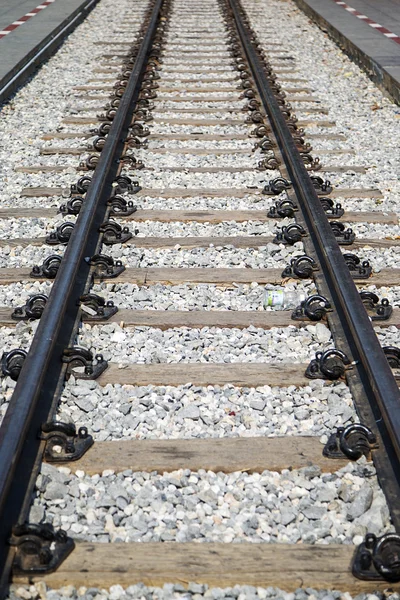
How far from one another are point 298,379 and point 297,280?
43.8 inches

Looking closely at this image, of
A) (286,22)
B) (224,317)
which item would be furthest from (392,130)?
(286,22)

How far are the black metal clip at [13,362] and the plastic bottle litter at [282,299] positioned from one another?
141cm

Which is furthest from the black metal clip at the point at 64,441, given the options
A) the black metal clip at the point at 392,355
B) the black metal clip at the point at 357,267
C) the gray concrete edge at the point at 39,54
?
the gray concrete edge at the point at 39,54

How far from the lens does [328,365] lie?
3684 mm

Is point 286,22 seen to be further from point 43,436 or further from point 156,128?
point 43,436

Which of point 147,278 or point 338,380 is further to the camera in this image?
point 147,278

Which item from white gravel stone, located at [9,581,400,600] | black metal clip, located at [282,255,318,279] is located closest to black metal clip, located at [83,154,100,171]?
black metal clip, located at [282,255,318,279]

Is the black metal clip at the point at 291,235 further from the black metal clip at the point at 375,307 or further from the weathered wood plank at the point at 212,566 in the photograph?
the weathered wood plank at the point at 212,566

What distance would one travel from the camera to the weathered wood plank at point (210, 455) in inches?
122

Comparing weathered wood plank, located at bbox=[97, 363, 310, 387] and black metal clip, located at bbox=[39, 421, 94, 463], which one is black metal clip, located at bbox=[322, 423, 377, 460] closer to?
weathered wood plank, located at bbox=[97, 363, 310, 387]

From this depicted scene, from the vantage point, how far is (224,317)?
13.9ft

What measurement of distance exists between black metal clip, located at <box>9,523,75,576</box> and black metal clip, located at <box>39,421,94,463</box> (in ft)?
1.48

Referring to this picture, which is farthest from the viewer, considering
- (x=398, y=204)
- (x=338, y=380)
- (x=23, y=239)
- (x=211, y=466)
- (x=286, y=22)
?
(x=286, y=22)

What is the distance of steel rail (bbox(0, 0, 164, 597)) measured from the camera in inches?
110
